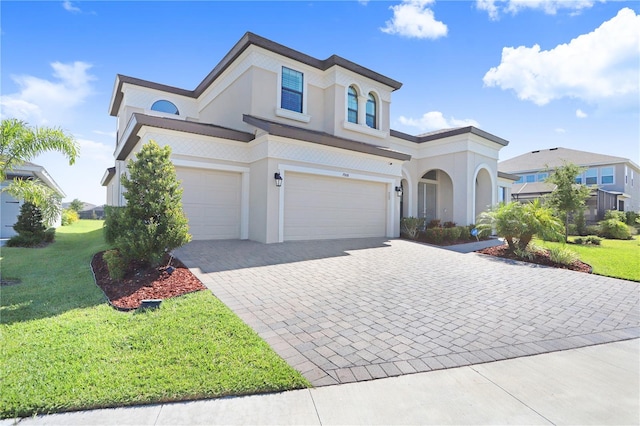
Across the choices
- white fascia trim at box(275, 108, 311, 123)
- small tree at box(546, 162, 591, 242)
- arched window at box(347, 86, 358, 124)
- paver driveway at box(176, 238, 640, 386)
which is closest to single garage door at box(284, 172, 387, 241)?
paver driveway at box(176, 238, 640, 386)

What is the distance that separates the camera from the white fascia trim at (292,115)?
13.0 m

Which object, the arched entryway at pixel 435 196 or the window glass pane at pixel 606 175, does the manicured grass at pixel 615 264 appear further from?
the window glass pane at pixel 606 175

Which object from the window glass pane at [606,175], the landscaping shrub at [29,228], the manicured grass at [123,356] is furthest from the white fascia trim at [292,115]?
the window glass pane at [606,175]

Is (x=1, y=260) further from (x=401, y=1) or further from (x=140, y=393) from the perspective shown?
(x=401, y=1)

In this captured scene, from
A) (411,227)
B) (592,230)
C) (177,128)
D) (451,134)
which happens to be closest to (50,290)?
(177,128)

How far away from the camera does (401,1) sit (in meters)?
9.88

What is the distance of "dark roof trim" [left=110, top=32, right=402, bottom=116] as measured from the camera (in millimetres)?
12336

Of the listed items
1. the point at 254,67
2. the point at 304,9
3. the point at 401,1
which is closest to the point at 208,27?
the point at 254,67

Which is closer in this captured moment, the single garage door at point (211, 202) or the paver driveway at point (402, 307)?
the paver driveway at point (402, 307)

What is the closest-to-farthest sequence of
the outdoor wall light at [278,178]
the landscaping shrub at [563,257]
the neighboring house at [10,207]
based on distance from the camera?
1. the landscaping shrub at [563,257]
2. the outdoor wall light at [278,178]
3. the neighboring house at [10,207]

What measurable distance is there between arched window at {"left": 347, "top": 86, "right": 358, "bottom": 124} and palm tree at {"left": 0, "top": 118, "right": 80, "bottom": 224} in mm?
11552

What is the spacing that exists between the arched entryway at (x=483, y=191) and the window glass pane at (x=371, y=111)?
7623mm

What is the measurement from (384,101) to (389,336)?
49.1ft

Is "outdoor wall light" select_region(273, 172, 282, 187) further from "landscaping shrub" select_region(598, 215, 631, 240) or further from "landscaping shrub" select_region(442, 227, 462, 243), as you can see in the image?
"landscaping shrub" select_region(598, 215, 631, 240)
